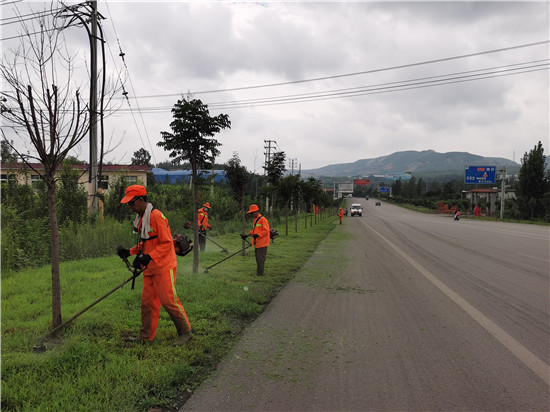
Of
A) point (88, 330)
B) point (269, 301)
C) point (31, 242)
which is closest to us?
point (88, 330)

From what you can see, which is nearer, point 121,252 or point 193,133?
point 121,252

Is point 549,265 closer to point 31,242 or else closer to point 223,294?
point 223,294

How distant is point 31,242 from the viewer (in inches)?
356

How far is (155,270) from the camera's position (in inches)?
167

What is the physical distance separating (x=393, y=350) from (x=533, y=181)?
46577 millimetres

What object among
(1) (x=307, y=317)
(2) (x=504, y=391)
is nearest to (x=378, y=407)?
(2) (x=504, y=391)

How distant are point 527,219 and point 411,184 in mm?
73239

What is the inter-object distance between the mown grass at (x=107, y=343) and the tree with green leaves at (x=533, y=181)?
142 feet

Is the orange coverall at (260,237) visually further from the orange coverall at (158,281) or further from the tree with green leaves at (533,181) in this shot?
the tree with green leaves at (533,181)

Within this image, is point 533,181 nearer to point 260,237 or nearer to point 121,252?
point 260,237

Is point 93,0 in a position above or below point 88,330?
above

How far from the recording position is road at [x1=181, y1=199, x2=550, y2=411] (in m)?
3.11

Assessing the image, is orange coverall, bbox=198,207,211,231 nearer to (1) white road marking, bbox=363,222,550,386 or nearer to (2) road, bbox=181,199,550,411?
(2) road, bbox=181,199,550,411

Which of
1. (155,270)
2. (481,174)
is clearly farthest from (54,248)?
(481,174)
